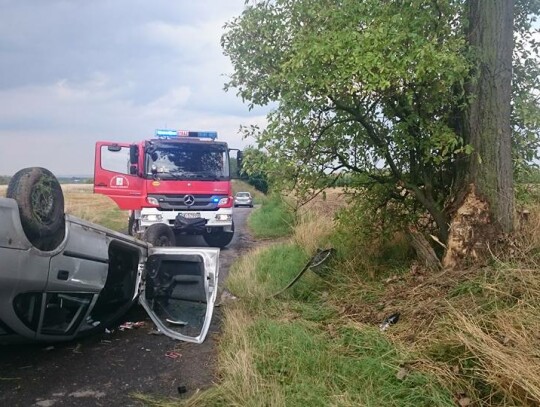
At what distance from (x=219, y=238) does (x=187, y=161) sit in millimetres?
2208

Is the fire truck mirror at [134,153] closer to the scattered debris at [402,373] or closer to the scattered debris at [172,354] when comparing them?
the scattered debris at [172,354]

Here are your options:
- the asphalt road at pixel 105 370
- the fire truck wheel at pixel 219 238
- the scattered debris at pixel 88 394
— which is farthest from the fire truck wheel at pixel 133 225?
the scattered debris at pixel 88 394

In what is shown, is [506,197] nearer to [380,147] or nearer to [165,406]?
[380,147]

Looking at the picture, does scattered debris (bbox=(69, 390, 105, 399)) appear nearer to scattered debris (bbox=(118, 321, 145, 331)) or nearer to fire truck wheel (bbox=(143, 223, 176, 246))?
scattered debris (bbox=(118, 321, 145, 331))

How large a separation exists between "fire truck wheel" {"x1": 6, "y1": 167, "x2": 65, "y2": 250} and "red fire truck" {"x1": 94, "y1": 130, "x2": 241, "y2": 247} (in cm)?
676

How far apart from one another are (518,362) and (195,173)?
9.05 meters

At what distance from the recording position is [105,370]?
4.70m

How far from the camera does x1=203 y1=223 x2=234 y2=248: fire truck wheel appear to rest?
12.6 meters

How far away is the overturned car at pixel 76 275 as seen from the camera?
13.0ft

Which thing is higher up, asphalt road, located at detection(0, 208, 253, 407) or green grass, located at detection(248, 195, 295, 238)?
green grass, located at detection(248, 195, 295, 238)

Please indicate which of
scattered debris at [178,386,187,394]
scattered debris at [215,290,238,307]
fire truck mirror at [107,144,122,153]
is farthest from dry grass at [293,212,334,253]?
scattered debris at [178,386,187,394]

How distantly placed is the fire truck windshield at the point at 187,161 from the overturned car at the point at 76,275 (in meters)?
5.57

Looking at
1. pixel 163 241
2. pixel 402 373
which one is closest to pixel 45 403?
pixel 402 373

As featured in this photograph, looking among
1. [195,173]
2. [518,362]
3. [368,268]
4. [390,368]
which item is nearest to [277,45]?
[368,268]
